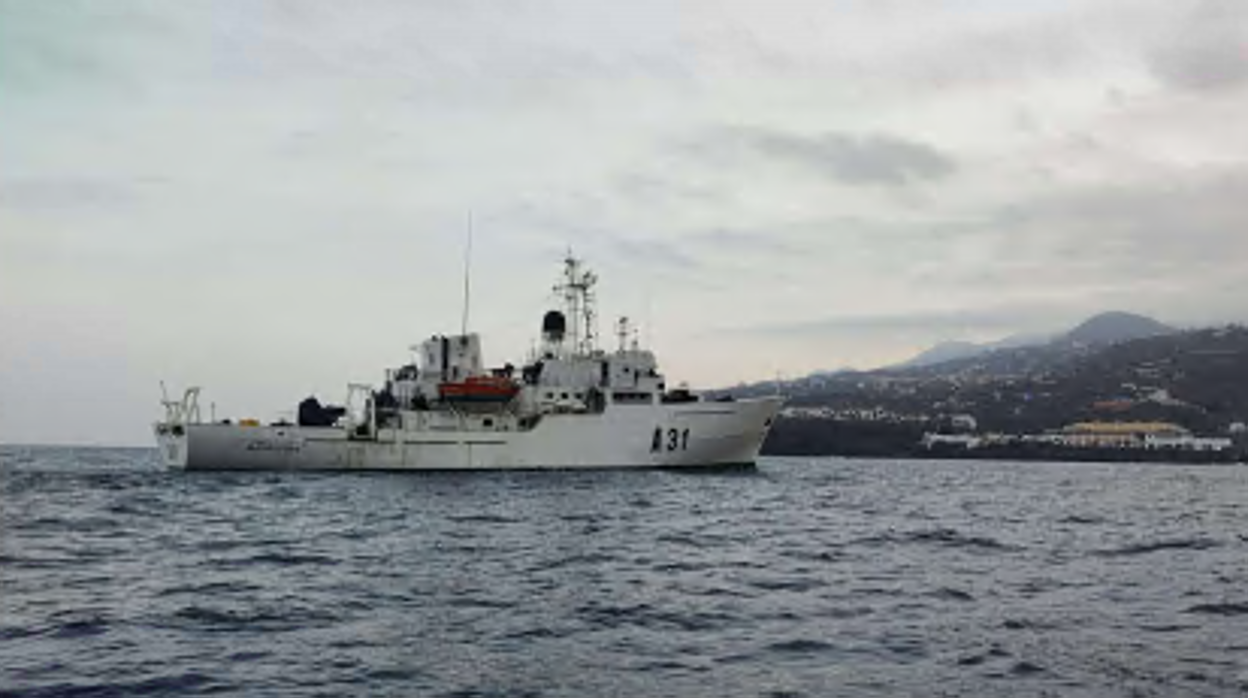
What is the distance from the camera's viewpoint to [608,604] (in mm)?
15656

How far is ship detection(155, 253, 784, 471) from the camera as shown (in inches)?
2338

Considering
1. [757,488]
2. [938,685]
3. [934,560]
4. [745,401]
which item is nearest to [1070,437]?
[745,401]

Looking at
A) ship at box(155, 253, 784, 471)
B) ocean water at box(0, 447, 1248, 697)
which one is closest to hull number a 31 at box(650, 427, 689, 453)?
ship at box(155, 253, 784, 471)

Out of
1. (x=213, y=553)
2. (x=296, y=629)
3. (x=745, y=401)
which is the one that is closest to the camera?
(x=296, y=629)

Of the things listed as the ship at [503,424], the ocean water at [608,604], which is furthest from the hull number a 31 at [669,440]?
the ocean water at [608,604]

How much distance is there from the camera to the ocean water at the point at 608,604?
10.9m

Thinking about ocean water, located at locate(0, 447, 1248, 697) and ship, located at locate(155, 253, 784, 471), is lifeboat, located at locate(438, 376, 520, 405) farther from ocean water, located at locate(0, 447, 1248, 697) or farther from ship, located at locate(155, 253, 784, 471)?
ocean water, located at locate(0, 447, 1248, 697)

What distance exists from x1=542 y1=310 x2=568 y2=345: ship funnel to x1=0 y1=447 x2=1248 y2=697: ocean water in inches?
1424

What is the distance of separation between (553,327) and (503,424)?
10390 mm

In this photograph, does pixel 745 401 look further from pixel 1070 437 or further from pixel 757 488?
pixel 1070 437

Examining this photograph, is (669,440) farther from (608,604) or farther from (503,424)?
(608,604)

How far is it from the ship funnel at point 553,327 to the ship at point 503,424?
0.07m

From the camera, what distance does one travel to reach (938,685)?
1071 cm

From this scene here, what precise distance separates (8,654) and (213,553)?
10278mm
